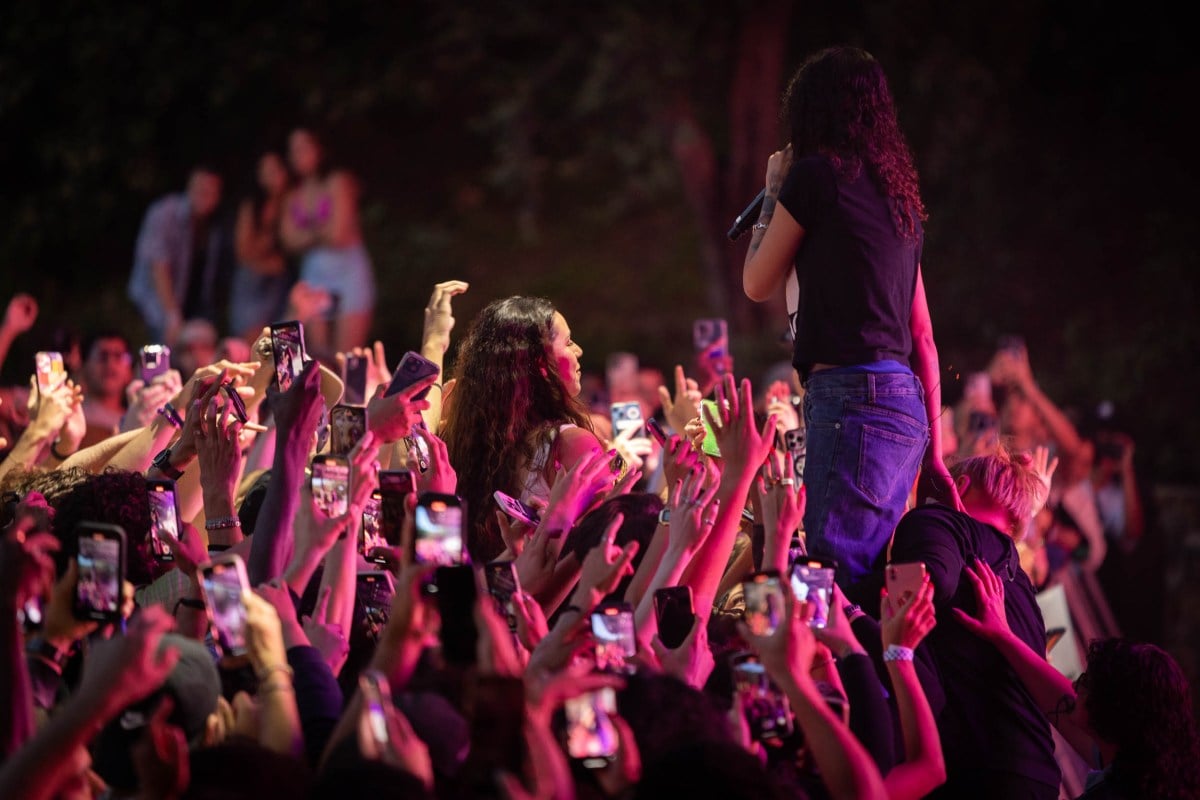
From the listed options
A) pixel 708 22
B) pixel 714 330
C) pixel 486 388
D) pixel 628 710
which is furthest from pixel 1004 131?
pixel 628 710

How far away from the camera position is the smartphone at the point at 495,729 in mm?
2486

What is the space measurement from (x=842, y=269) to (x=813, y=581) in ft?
3.42

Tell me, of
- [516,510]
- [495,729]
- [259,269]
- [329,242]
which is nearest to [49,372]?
[516,510]

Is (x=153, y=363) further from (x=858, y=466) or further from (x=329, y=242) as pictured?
(x=329, y=242)

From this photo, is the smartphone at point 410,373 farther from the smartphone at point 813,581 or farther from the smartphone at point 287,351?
the smartphone at point 813,581

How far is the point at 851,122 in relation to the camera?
13.1 feet

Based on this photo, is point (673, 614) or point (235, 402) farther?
point (235, 402)

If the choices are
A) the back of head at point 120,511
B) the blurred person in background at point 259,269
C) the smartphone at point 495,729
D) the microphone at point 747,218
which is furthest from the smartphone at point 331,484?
the blurred person in background at point 259,269

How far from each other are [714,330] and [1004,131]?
6.66 m

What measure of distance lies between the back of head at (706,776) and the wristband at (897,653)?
0.84m

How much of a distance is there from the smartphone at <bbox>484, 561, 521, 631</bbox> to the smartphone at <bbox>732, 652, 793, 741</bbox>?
0.55m

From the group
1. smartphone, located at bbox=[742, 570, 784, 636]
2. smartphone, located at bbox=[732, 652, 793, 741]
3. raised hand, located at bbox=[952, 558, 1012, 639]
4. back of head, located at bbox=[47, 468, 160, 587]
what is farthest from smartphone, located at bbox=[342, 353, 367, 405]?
smartphone, located at bbox=[732, 652, 793, 741]

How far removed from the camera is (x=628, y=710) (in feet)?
8.89

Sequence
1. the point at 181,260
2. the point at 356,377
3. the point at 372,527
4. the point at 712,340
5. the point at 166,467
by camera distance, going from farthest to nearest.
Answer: the point at 181,260 < the point at 712,340 < the point at 356,377 < the point at 166,467 < the point at 372,527
